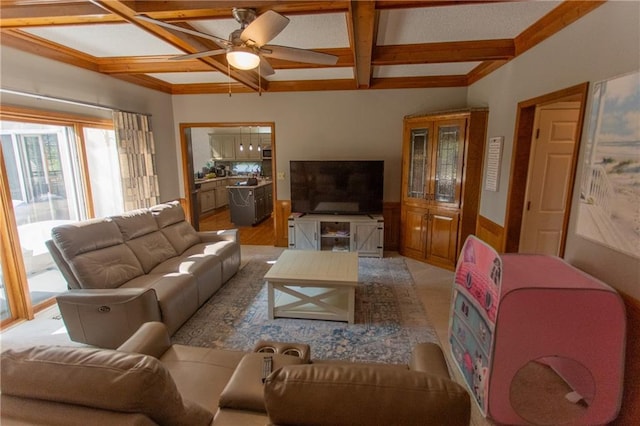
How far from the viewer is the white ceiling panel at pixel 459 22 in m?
2.31

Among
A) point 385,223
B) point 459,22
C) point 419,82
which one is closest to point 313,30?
point 459,22

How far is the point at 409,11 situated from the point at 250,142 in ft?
23.6

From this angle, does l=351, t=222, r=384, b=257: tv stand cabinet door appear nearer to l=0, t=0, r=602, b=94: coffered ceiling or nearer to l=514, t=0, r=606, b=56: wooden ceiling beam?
l=0, t=0, r=602, b=94: coffered ceiling

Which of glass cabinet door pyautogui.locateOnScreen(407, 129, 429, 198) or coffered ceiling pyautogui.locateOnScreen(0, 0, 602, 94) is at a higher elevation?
coffered ceiling pyautogui.locateOnScreen(0, 0, 602, 94)

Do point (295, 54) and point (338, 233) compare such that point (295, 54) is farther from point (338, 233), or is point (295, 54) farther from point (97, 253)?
point (338, 233)

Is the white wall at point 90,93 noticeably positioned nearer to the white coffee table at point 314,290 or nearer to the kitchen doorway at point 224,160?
the kitchen doorway at point 224,160

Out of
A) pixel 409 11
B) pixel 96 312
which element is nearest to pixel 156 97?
pixel 96 312

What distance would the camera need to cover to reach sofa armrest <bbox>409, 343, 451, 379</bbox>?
1429 millimetres

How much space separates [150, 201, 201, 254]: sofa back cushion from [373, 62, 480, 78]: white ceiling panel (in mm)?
3138

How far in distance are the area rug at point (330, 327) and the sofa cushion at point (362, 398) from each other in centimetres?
160

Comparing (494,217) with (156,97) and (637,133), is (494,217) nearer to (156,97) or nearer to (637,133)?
(637,133)

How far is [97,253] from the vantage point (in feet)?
8.93

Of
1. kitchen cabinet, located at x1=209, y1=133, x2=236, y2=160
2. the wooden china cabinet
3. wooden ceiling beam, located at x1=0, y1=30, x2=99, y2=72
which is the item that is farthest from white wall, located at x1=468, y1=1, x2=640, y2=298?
kitchen cabinet, located at x1=209, y1=133, x2=236, y2=160

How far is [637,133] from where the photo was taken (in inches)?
63.7
